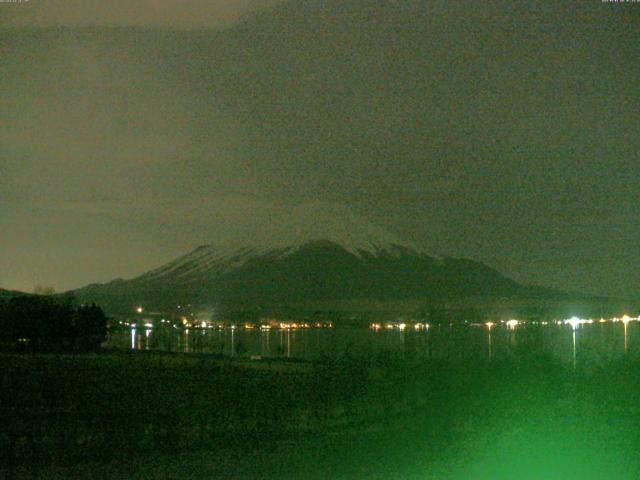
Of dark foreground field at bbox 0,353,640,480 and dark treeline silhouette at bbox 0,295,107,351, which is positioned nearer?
dark foreground field at bbox 0,353,640,480

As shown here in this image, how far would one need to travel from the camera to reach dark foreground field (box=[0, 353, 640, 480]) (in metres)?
13.3

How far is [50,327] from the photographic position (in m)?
69.9

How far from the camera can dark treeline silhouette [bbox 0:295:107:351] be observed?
66838mm

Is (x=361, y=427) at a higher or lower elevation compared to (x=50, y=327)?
lower

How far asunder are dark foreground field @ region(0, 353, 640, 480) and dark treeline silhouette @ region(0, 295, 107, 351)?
134 feet

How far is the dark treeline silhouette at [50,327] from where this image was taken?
6684cm

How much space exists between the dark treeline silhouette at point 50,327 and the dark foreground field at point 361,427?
40.9 meters

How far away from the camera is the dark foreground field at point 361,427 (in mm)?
13297

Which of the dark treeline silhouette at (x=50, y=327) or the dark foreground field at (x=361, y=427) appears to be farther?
the dark treeline silhouette at (x=50, y=327)

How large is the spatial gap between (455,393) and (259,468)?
7.15m

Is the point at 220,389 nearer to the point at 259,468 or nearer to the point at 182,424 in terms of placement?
the point at 182,424

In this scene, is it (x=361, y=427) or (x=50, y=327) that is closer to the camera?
(x=361, y=427)

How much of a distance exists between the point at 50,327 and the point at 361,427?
56432mm

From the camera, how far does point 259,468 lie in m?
13.1
